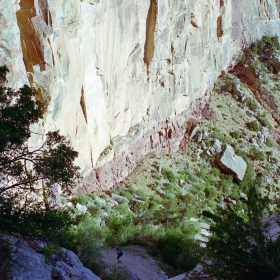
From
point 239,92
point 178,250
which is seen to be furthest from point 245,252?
point 239,92

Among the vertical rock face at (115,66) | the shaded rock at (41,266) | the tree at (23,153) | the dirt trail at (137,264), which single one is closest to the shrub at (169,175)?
the vertical rock face at (115,66)

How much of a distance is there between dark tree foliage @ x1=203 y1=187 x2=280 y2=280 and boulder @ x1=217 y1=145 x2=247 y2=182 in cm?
1746

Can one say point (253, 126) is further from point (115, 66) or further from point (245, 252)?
point (245, 252)

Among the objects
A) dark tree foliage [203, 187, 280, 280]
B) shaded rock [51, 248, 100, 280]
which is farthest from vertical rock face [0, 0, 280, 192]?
dark tree foliage [203, 187, 280, 280]

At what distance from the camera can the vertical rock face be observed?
16.3 metres

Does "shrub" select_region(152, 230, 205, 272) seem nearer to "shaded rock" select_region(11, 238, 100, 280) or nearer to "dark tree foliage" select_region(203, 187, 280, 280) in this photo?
"dark tree foliage" select_region(203, 187, 280, 280)

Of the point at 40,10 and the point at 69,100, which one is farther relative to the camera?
the point at 69,100

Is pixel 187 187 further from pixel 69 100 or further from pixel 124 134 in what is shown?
pixel 69 100

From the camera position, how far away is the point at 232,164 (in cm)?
2962

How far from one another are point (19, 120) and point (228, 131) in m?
25.1

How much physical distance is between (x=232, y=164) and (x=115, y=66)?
11707 mm

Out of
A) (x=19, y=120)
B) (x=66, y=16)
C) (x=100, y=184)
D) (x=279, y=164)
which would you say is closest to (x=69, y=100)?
(x=66, y=16)

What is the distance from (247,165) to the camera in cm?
3053

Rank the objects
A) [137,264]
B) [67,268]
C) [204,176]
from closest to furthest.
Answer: [67,268] < [137,264] < [204,176]
